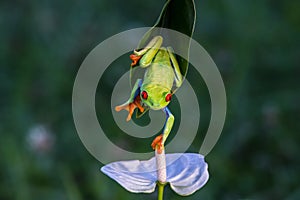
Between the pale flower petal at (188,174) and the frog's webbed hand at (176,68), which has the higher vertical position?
the frog's webbed hand at (176,68)

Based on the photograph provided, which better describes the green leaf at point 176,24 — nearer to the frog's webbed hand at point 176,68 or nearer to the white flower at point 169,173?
the frog's webbed hand at point 176,68

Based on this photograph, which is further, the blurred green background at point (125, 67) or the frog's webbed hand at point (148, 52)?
the blurred green background at point (125, 67)

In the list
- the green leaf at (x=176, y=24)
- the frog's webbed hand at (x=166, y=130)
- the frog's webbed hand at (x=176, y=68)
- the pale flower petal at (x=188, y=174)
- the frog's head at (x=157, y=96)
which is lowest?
the pale flower petal at (x=188, y=174)

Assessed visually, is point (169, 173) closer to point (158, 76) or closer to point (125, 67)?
point (158, 76)

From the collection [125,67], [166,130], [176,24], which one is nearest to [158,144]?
[166,130]

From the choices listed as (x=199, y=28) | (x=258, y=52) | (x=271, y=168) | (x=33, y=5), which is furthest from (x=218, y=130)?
(x=33, y=5)

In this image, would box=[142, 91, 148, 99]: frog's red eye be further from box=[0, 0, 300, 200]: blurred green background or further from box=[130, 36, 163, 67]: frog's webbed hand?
box=[0, 0, 300, 200]: blurred green background

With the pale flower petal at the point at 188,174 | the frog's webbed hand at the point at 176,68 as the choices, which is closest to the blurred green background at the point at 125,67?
the pale flower petal at the point at 188,174

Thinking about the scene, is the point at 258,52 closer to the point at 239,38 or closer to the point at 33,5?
the point at 239,38
